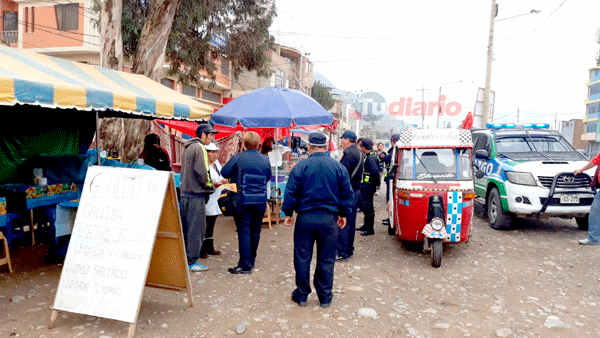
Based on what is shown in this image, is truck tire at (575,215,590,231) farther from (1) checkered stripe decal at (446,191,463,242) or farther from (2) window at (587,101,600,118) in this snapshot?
(2) window at (587,101,600,118)

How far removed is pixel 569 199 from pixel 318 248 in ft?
18.8

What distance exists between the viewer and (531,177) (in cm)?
792

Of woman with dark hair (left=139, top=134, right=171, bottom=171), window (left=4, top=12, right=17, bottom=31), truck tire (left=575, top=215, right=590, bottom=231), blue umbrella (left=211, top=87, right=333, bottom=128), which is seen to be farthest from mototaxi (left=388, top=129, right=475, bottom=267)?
window (left=4, top=12, right=17, bottom=31)

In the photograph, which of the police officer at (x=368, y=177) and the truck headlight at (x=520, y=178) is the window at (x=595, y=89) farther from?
the police officer at (x=368, y=177)

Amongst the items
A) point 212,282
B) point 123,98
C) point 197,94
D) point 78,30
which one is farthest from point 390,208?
point 197,94

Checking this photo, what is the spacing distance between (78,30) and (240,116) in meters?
18.7

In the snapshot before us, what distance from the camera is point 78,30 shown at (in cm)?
2192

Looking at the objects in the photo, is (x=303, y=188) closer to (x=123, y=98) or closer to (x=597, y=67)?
(x=123, y=98)

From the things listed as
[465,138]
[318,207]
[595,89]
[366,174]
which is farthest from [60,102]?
[595,89]

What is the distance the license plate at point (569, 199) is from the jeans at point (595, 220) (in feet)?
1.44

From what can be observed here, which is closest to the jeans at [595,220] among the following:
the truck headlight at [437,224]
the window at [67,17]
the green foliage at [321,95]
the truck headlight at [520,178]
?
the truck headlight at [520,178]

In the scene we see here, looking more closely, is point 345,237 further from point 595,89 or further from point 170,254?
point 595,89

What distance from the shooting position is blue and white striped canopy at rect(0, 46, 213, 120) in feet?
13.3

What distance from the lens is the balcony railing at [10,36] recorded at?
23719 mm
